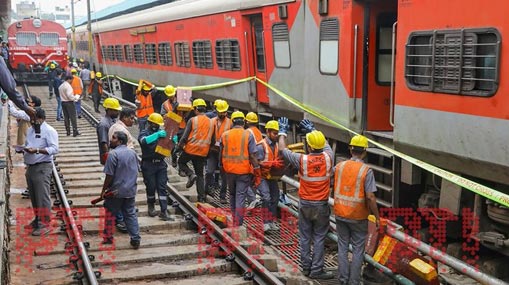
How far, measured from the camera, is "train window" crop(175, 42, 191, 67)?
16.3 m

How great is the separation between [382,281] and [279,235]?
1970mm

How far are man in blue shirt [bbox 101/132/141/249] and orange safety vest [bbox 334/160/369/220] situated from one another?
2497mm

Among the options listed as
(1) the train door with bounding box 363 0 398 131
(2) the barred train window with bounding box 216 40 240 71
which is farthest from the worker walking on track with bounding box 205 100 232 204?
(2) the barred train window with bounding box 216 40 240 71

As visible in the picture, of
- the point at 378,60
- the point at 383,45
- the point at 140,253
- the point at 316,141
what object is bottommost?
the point at 140,253

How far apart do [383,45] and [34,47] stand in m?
23.9

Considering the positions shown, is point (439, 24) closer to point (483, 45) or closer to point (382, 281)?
point (483, 45)

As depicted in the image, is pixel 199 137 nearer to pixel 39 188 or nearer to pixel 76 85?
pixel 39 188

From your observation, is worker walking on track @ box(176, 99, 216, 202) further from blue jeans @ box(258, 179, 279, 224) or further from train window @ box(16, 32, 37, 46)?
train window @ box(16, 32, 37, 46)

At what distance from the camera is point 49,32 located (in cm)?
2920

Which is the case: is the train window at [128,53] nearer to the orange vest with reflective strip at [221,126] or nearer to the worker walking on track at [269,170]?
the orange vest with reflective strip at [221,126]

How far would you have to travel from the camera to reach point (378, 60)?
339 inches

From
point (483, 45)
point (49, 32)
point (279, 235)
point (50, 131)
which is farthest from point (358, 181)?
point (49, 32)

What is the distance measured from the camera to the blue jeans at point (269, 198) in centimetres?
814

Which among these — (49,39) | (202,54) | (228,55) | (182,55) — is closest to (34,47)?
(49,39)
